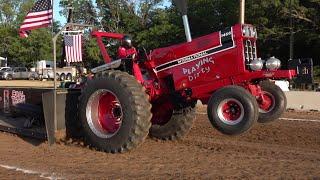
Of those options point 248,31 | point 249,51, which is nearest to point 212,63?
point 249,51

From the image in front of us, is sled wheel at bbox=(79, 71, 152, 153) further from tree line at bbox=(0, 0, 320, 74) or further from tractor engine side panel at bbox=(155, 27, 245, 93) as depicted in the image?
tree line at bbox=(0, 0, 320, 74)

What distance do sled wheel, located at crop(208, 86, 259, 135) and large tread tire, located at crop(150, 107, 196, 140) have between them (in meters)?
1.85

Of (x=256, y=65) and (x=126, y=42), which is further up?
(x=126, y=42)

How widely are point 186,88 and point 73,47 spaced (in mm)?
12590

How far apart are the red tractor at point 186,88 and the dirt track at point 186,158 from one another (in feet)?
1.46

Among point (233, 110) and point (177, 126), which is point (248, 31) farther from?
point (177, 126)

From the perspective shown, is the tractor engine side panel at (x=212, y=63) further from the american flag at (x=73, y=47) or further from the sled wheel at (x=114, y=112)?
the american flag at (x=73, y=47)

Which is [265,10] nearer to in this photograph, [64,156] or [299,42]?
[299,42]

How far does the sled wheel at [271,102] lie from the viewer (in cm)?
837

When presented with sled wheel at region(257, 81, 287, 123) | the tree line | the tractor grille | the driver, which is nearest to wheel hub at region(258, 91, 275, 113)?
sled wheel at region(257, 81, 287, 123)

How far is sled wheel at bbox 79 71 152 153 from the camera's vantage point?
800cm

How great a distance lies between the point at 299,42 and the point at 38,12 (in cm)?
3176

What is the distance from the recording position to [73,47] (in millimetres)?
20469

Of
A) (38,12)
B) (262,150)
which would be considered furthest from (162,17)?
(262,150)
